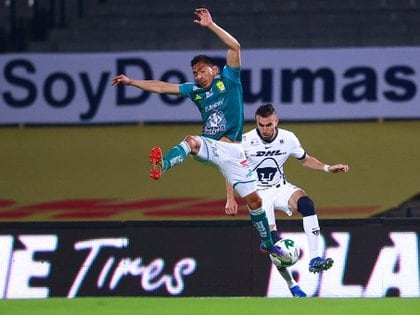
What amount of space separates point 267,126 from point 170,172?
258 inches

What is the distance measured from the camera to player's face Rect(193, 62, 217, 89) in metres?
11.1

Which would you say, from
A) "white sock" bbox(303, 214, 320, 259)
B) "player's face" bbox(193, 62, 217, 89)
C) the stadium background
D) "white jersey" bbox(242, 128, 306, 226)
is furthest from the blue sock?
the stadium background

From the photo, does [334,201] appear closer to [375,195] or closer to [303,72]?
[375,195]

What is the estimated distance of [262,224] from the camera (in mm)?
11688

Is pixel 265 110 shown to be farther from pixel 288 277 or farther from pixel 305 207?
pixel 288 277

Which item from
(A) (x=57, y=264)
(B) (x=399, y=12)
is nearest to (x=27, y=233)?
(A) (x=57, y=264)

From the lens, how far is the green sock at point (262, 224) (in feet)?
38.1

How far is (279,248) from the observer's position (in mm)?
11695

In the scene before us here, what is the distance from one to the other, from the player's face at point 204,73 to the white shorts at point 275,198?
67.4 inches

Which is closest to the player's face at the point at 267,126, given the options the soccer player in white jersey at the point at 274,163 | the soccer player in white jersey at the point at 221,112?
the soccer player in white jersey at the point at 274,163

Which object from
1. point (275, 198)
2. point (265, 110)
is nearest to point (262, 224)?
point (275, 198)

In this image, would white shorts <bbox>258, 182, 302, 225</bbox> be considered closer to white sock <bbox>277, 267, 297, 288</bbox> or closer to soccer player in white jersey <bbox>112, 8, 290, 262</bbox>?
white sock <bbox>277, 267, 297, 288</bbox>

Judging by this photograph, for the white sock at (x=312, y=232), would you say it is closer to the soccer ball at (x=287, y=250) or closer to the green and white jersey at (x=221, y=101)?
the soccer ball at (x=287, y=250)
